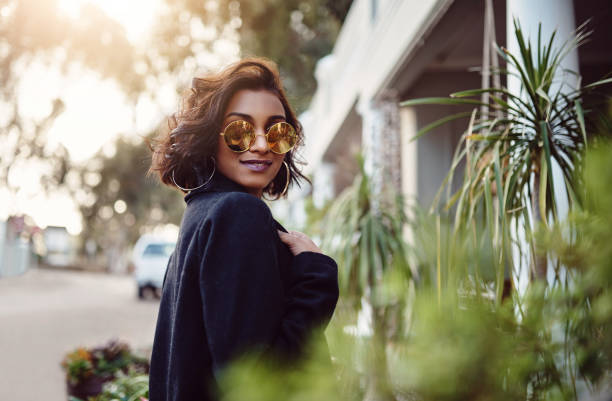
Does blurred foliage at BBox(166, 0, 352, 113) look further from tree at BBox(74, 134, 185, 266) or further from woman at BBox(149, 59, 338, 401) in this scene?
tree at BBox(74, 134, 185, 266)

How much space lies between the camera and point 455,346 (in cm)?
49

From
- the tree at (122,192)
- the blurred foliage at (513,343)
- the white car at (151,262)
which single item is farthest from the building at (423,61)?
the tree at (122,192)

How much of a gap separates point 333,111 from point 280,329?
8704 mm

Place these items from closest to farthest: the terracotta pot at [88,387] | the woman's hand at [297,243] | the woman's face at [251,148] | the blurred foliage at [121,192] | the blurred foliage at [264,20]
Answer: the woman's hand at [297,243] < the woman's face at [251,148] < the terracotta pot at [88,387] < the blurred foliage at [264,20] < the blurred foliage at [121,192]

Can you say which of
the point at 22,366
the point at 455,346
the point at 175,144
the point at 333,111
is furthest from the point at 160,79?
the point at 455,346

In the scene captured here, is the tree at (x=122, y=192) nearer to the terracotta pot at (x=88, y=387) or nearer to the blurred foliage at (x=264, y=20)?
the blurred foliage at (x=264, y=20)

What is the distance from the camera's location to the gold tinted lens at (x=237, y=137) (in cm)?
127

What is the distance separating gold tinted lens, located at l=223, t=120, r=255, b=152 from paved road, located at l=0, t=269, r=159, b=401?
12.9 feet

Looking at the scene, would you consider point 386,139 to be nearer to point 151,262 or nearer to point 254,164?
point 254,164

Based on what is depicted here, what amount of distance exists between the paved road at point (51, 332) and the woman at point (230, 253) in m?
3.81

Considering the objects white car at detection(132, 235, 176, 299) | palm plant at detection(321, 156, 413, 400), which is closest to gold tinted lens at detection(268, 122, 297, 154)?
palm plant at detection(321, 156, 413, 400)

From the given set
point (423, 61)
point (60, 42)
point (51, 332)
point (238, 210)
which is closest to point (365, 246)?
point (423, 61)

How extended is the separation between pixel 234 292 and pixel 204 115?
1.79 ft

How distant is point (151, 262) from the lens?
1380 cm
